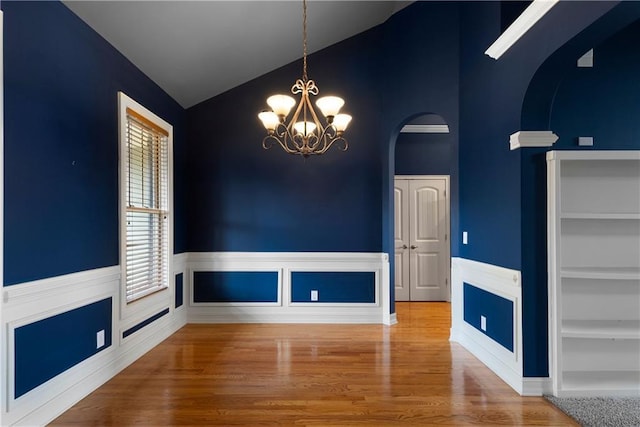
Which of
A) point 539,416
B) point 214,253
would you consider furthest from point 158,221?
point 539,416

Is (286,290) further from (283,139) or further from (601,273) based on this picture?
(601,273)

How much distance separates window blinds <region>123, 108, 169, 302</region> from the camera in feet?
11.3

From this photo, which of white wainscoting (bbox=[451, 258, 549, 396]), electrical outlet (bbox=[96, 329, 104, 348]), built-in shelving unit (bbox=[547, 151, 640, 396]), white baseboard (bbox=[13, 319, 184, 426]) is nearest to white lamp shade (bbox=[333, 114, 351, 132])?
built-in shelving unit (bbox=[547, 151, 640, 396])

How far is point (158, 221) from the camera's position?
4.02 m

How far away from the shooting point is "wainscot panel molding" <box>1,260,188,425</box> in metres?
2.05

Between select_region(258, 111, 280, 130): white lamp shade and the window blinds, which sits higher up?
select_region(258, 111, 280, 130): white lamp shade

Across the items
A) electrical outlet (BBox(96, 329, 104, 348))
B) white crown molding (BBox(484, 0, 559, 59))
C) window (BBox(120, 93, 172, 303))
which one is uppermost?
white crown molding (BBox(484, 0, 559, 59))

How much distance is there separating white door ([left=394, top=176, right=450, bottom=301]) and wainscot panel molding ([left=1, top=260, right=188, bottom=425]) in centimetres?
388

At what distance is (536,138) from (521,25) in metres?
0.80

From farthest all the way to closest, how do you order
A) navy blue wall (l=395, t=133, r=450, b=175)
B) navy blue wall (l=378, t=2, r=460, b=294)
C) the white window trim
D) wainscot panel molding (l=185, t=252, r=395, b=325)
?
navy blue wall (l=395, t=133, r=450, b=175)
wainscot panel molding (l=185, t=252, r=395, b=325)
navy blue wall (l=378, t=2, r=460, b=294)
the white window trim

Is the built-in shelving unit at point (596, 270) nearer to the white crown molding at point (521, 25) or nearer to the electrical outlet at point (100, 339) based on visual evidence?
the white crown molding at point (521, 25)

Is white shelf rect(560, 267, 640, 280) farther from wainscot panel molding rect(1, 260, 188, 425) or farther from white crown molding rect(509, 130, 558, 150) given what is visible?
wainscot panel molding rect(1, 260, 188, 425)

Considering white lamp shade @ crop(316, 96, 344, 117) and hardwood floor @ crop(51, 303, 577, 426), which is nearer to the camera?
hardwood floor @ crop(51, 303, 577, 426)

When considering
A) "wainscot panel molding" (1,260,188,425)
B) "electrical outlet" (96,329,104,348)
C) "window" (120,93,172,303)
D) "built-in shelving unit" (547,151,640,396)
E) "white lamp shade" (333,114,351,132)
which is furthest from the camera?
"window" (120,93,172,303)
